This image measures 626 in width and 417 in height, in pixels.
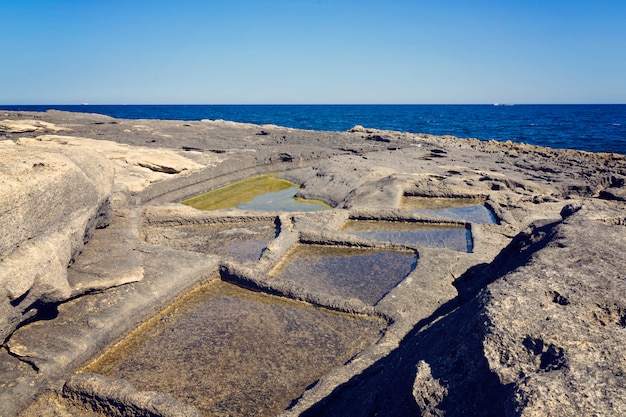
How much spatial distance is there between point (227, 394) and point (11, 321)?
205 centimetres

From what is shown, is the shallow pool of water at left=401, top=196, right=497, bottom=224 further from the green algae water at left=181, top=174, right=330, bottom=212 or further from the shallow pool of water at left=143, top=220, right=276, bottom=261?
the shallow pool of water at left=143, top=220, right=276, bottom=261

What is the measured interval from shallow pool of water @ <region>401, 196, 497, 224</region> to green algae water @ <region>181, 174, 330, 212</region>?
6.63ft

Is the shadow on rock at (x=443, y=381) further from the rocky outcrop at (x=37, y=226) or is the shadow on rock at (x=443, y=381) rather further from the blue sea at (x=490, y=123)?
the blue sea at (x=490, y=123)

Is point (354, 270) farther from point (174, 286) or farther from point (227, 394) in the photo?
point (227, 394)

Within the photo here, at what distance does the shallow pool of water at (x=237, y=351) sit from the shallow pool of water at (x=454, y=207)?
15.4ft

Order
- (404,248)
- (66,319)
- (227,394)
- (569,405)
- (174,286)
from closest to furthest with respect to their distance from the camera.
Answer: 1. (569,405)
2. (227,394)
3. (66,319)
4. (174,286)
5. (404,248)

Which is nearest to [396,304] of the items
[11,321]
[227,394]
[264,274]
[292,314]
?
[292,314]

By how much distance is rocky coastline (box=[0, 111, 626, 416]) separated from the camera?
2234 mm

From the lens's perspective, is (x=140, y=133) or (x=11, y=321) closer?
(x=11, y=321)

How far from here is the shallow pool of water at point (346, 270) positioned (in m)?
5.75

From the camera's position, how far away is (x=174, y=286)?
539 cm

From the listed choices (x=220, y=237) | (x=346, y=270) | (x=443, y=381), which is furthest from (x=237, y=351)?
(x=220, y=237)

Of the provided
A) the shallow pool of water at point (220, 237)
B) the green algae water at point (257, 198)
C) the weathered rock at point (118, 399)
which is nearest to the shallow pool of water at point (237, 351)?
the weathered rock at point (118, 399)

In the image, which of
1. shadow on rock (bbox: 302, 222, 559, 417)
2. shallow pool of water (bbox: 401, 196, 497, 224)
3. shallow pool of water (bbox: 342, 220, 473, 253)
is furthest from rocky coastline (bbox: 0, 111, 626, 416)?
shallow pool of water (bbox: 401, 196, 497, 224)
